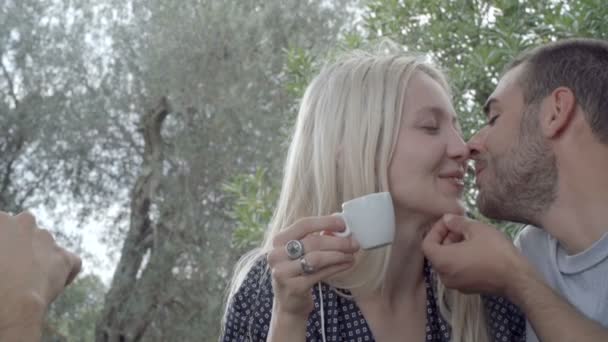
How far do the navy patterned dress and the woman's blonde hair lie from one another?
35mm

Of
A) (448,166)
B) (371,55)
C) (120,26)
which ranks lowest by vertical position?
(448,166)

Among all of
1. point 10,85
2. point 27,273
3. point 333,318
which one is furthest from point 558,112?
point 10,85

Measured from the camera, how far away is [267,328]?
232 cm

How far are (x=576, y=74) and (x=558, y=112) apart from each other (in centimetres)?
14

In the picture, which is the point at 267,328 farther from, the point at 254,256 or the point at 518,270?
the point at 518,270

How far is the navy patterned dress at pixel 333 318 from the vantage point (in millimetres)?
2318

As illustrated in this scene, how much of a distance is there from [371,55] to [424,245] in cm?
73

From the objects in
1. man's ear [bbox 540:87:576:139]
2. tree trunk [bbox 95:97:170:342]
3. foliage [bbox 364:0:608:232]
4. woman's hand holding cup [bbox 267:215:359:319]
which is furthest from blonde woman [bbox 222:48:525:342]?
tree trunk [bbox 95:97:170:342]

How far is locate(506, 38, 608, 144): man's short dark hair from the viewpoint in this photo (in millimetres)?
2221

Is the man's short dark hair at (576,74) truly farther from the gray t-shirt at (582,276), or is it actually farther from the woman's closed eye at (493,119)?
the gray t-shirt at (582,276)

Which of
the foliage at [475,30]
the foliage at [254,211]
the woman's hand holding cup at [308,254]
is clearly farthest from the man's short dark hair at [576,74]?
the foliage at [254,211]

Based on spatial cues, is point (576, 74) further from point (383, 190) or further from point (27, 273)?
point (27, 273)

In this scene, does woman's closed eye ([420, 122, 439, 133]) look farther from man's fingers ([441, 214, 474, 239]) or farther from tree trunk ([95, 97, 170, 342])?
tree trunk ([95, 97, 170, 342])

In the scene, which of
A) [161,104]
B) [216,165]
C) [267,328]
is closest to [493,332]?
[267,328]
